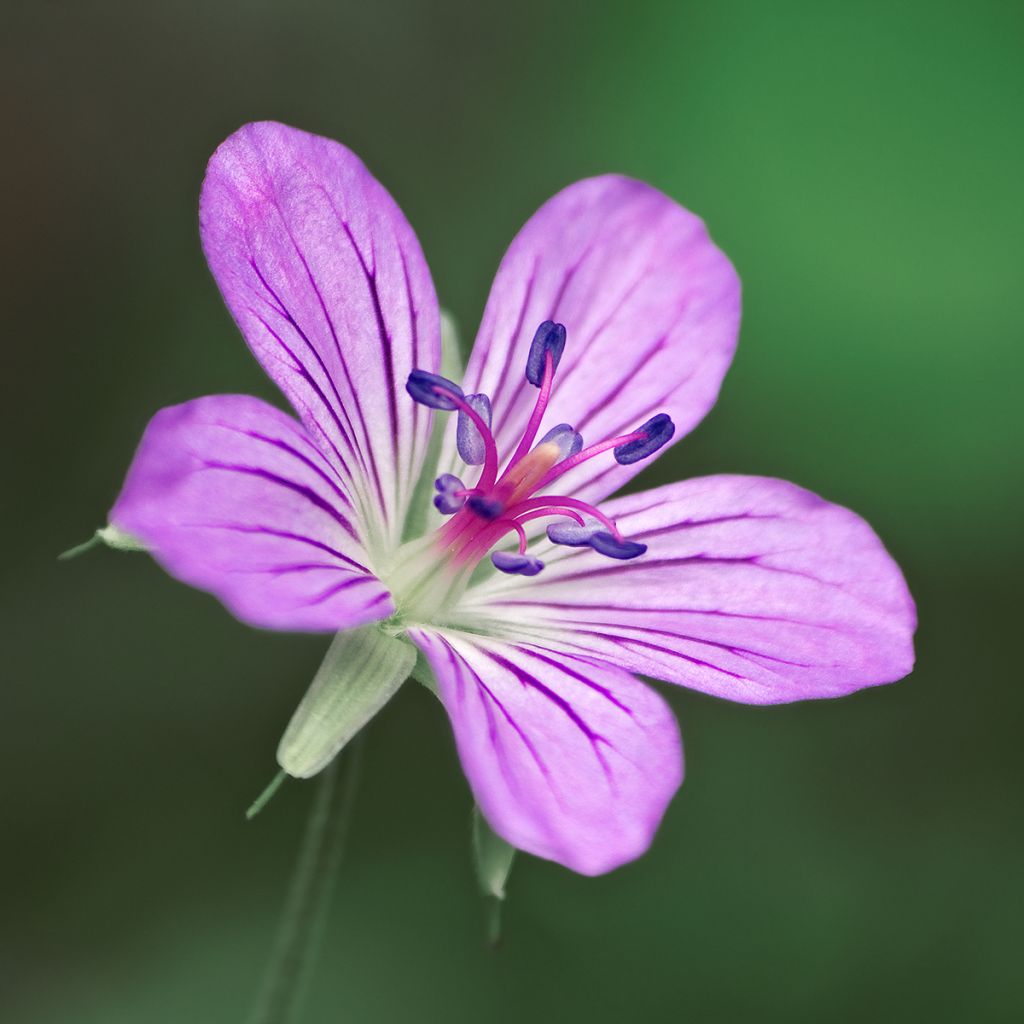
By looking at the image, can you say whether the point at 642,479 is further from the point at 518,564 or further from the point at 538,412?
the point at 518,564

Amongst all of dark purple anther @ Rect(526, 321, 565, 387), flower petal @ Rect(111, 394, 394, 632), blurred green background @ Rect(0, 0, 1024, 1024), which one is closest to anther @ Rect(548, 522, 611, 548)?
dark purple anther @ Rect(526, 321, 565, 387)

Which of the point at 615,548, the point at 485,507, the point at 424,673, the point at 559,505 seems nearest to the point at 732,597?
the point at 615,548

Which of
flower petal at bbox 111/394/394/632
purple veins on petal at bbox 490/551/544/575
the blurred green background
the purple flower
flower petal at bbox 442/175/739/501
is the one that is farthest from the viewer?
the blurred green background

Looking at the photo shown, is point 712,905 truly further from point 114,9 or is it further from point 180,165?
point 114,9

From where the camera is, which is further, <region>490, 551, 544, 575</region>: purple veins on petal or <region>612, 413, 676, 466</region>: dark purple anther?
<region>612, 413, 676, 466</region>: dark purple anther

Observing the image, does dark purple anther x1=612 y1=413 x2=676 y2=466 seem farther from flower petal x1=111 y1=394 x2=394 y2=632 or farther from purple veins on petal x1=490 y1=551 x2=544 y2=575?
flower petal x1=111 y1=394 x2=394 y2=632

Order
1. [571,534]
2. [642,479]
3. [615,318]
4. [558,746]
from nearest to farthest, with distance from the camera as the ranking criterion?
[558,746], [571,534], [615,318], [642,479]

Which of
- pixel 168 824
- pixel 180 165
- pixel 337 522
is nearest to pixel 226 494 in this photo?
pixel 337 522
